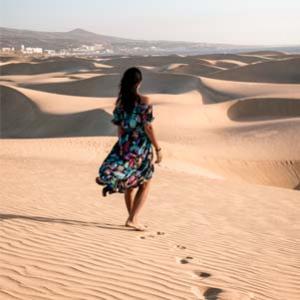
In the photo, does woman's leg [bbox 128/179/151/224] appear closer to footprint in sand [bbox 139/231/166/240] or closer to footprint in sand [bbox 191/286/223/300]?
footprint in sand [bbox 139/231/166/240]

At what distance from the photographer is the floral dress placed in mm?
4969

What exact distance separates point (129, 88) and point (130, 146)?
0.59 metres

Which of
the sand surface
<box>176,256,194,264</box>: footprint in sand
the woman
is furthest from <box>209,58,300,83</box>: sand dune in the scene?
<box>176,256,194,264</box>: footprint in sand

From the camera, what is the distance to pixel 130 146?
506 centimetres

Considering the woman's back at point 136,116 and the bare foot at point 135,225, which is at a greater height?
the woman's back at point 136,116

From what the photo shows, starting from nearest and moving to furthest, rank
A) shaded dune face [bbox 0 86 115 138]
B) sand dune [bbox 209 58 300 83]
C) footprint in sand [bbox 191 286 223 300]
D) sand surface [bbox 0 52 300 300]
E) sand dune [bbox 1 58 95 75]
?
1. footprint in sand [bbox 191 286 223 300]
2. sand surface [bbox 0 52 300 300]
3. shaded dune face [bbox 0 86 115 138]
4. sand dune [bbox 209 58 300 83]
5. sand dune [bbox 1 58 95 75]

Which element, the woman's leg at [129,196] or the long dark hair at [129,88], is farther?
the woman's leg at [129,196]

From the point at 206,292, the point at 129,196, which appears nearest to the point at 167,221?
the point at 129,196

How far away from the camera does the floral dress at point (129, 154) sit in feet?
16.3

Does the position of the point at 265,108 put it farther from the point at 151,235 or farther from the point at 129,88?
the point at 129,88

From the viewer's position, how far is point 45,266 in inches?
162

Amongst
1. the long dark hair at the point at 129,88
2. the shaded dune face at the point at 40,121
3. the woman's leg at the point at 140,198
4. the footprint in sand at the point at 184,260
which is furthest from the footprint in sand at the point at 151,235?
Result: the shaded dune face at the point at 40,121

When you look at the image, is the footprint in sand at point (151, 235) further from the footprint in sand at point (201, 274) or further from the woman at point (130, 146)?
the footprint in sand at point (201, 274)

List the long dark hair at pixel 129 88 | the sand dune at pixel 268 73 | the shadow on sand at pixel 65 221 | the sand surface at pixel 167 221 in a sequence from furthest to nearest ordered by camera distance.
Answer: the sand dune at pixel 268 73
the shadow on sand at pixel 65 221
the long dark hair at pixel 129 88
the sand surface at pixel 167 221
